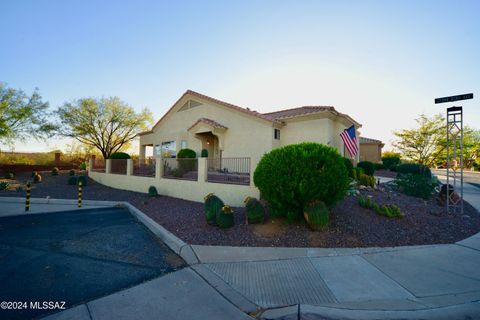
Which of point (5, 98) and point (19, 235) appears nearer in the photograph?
point (19, 235)

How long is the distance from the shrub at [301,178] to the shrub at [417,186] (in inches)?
Answer: 231

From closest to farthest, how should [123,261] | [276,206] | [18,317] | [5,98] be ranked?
[18,317] → [123,261] → [276,206] → [5,98]

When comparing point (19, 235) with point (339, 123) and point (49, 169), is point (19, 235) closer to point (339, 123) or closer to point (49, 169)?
point (339, 123)

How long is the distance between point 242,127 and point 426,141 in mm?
16571

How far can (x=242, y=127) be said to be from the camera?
563 inches

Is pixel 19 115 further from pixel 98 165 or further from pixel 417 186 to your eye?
pixel 417 186

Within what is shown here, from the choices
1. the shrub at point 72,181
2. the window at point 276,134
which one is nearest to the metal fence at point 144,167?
the shrub at point 72,181

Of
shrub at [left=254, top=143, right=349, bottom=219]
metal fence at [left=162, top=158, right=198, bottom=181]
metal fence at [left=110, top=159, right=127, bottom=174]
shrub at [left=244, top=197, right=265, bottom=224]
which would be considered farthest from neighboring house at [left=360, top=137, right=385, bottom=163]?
metal fence at [left=110, top=159, right=127, bottom=174]

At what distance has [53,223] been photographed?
700cm

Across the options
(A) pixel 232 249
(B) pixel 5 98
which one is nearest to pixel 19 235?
(A) pixel 232 249

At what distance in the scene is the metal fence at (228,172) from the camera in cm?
874

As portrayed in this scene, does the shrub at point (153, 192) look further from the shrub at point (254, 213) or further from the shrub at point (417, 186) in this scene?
the shrub at point (417, 186)

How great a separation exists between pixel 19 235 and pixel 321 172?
837 centimetres

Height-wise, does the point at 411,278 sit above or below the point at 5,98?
below
